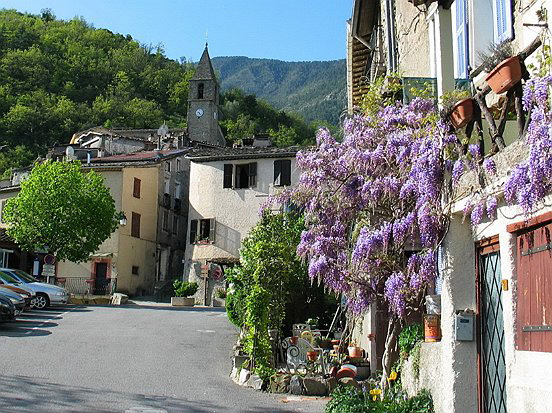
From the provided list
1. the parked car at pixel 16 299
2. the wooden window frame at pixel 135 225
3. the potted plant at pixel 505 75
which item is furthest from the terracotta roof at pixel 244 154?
the potted plant at pixel 505 75

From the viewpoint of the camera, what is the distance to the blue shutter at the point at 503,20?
29.7 feet

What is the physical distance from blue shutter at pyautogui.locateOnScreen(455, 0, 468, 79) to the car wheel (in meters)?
20.3

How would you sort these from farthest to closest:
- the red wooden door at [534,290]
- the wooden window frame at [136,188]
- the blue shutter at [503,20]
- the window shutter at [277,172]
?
the wooden window frame at [136,188]
the window shutter at [277,172]
the blue shutter at [503,20]
the red wooden door at [534,290]

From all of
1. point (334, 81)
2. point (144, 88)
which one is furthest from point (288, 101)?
point (144, 88)

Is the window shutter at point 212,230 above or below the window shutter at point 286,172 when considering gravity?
below

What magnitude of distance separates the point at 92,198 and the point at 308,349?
22.3 m

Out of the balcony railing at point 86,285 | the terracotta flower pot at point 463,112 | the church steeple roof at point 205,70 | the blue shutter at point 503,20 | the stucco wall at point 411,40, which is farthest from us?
the church steeple roof at point 205,70

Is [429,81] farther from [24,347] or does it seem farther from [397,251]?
[24,347]

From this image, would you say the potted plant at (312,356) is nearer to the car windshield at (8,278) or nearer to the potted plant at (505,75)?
the potted plant at (505,75)

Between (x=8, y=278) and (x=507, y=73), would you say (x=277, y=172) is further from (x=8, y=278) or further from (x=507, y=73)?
(x=507, y=73)

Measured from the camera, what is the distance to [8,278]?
1017 inches

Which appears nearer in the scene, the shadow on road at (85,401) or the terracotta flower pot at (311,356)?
the shadow on road at (85,401)

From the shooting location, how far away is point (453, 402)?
26.2ft

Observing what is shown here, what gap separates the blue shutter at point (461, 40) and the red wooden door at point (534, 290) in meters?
4.21
